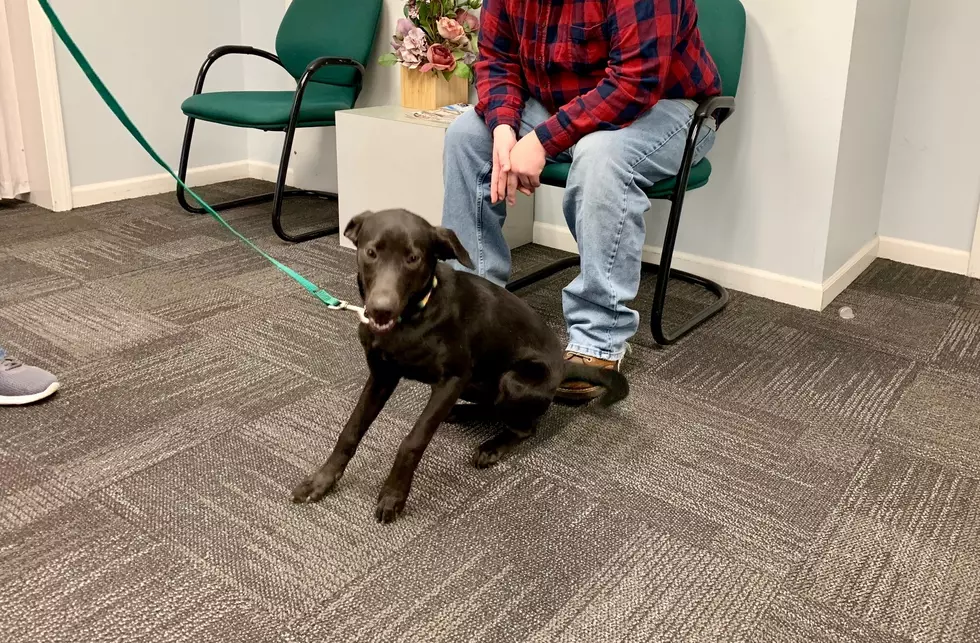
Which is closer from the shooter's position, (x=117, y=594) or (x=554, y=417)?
(x=117, y=594)

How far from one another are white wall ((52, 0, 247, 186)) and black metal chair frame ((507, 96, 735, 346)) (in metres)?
1.93

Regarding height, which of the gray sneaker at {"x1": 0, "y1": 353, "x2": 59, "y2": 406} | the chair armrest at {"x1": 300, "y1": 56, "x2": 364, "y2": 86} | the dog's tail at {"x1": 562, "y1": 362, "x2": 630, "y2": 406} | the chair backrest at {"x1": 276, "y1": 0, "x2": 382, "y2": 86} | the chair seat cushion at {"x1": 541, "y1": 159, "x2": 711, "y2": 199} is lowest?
the gray sneaker at {"x1": 0, "y1": 353, "x2": 59, "y2": 406}

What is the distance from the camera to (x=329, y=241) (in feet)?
9.39

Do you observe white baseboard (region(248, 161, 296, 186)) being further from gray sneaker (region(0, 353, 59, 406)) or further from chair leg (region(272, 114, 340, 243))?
gray sneaker (region(0, 353, 59, 406))

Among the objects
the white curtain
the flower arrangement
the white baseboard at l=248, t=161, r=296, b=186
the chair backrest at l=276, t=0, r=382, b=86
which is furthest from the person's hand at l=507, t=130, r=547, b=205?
the white curtain

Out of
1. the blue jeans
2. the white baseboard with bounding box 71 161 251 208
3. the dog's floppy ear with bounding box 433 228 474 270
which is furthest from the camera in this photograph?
the white baseboard with bounding box 71 161 251 208

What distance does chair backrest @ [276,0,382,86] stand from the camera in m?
2.96

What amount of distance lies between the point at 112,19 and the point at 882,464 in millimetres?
3108

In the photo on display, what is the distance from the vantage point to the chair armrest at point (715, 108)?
72.6 inches

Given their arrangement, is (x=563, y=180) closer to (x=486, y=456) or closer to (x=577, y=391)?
(x=577, y=391)

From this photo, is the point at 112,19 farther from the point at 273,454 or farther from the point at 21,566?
the point at 21,566

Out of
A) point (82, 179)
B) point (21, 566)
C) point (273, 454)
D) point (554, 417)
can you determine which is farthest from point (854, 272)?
point (82, 179)

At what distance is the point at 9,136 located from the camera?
3.15 metres

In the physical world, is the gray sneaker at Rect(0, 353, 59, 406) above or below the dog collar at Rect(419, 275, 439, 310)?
below
